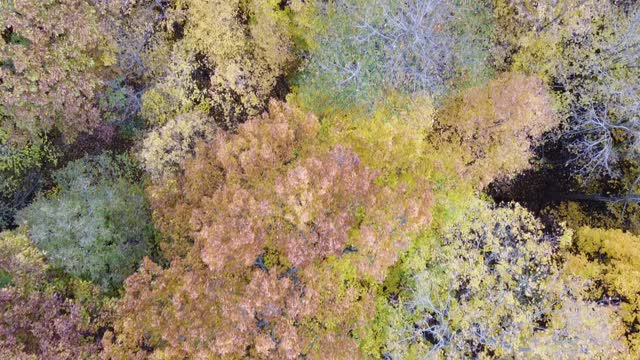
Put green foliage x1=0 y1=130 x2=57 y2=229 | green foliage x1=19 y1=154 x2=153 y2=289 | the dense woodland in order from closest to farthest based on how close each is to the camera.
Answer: the dense woodland → green foliage x1=19 y1=154 x2=153 y2=289 → green foliage x1=0 y1=130 x2=57 y2=229

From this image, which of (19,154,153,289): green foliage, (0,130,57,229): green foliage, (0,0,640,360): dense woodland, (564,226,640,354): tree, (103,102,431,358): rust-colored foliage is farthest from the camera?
(0,130,57,229): green foliage

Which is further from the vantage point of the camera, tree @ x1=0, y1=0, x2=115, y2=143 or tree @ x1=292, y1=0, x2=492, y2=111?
tree @ x1=292, y1=0, x2=492, y2=111

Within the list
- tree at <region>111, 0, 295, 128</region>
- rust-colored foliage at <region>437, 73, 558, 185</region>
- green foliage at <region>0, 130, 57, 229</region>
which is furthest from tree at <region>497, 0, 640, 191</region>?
green foliage at <region>0, 130, 57, 229</region>

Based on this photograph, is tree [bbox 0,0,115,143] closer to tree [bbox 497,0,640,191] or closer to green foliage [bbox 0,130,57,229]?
green foliage [bbox 0,130,57,229]

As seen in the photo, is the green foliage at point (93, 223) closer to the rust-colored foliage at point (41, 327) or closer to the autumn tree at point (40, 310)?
the autumn tree at point (40, 310)

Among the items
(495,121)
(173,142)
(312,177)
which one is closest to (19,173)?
(173,142)

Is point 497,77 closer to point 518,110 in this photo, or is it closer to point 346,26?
point 518,110
